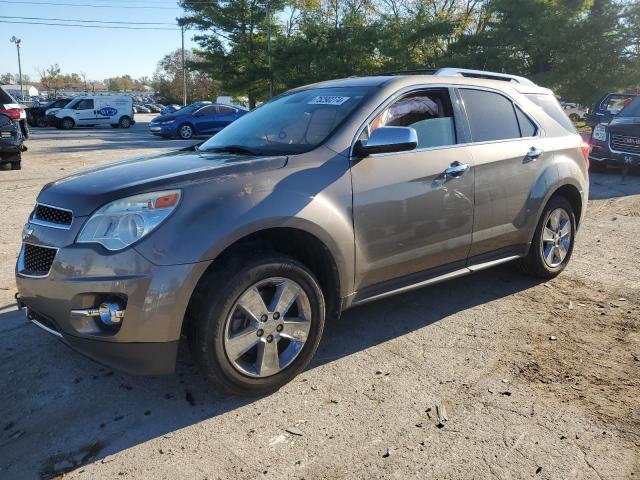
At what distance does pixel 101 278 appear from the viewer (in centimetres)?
268

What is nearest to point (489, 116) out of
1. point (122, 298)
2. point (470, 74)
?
point (470, 74)

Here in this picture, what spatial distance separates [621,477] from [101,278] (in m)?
2.60

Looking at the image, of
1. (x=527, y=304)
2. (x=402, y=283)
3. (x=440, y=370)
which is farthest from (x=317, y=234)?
(x=527, y=304)

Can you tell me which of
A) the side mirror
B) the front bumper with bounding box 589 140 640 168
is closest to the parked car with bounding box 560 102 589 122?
the front bumper with bounding box 589 140 640 168

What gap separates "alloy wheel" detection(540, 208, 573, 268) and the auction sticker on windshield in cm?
226

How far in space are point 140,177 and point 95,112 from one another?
31.2 meters

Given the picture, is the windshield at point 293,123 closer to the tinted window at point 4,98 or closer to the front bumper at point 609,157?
the tinted window at point 4,98

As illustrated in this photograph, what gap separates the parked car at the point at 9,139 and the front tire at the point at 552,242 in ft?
34.3

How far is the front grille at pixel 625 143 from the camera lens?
11.3m

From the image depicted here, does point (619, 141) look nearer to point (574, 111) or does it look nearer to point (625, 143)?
point (625, 143)

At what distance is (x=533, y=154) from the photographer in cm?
453

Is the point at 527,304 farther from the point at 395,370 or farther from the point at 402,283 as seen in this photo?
the point at 395,370

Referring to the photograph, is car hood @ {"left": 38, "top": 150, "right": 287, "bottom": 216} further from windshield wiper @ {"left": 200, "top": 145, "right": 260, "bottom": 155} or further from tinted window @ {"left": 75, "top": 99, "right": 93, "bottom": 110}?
tinted window @ {"left": 75, "top": 99, "right": 93, "bottom": 110}

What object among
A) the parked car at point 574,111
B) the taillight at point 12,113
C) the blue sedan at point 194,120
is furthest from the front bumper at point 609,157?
the parked car at point 574,111
